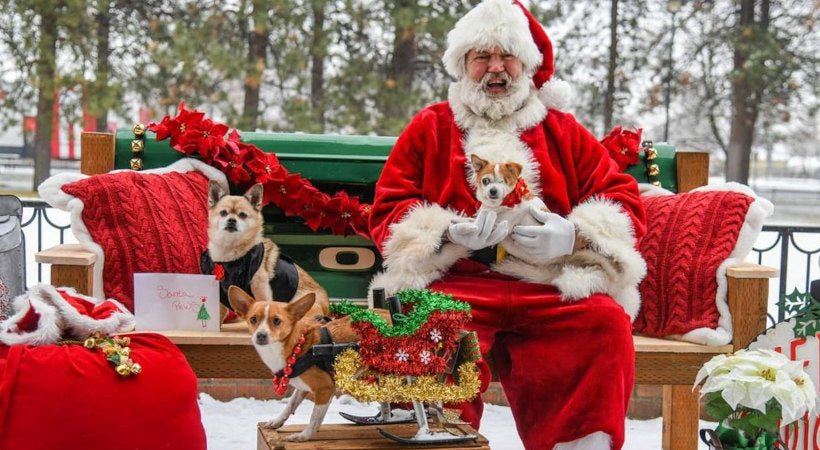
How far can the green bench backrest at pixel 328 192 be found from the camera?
2947 mm

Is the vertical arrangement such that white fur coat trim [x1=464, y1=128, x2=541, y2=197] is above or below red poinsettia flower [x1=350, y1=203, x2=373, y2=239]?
above

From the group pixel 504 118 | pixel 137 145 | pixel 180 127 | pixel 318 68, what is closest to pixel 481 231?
pixel 504 118

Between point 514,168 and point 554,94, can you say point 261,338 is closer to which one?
point 514,168

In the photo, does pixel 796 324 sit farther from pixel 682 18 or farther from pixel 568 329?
pixel 682 18

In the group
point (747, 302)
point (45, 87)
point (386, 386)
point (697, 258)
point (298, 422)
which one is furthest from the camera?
point (45, 87)

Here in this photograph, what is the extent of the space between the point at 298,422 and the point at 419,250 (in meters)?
1.33

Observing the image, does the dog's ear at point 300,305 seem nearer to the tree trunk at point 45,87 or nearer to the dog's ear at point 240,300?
the dog's ear at point 240,300

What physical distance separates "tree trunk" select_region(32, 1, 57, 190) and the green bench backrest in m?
3.81

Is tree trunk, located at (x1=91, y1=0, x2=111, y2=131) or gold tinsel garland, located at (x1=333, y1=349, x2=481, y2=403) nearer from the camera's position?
gold tinsel garland, located at (x1=333, y1=349, x2=481, y2=403)

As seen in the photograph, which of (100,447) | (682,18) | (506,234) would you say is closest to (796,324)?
(506,234)

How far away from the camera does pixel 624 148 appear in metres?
3.03

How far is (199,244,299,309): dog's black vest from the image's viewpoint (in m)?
2.36

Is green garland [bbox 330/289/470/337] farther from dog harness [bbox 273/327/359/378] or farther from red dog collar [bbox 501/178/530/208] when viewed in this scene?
red dog collar [bbox 501/178/530/208]

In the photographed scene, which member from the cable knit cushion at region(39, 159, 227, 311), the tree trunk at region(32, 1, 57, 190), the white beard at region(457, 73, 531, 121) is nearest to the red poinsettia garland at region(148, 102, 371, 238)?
the cable knit cushion at region(39, 159, 227, 311)
